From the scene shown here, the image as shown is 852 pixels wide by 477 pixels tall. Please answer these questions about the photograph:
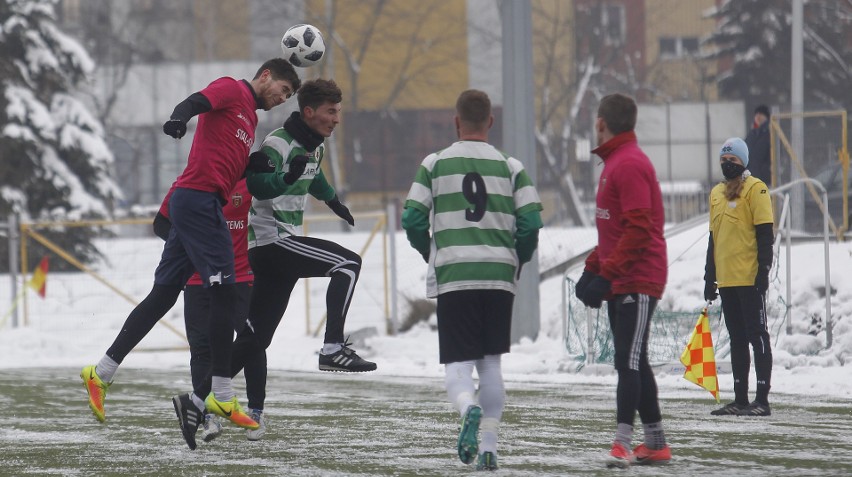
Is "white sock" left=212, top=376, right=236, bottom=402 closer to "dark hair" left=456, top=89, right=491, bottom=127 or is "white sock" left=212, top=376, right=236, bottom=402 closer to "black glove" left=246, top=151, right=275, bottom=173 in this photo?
"black glove" left=246, top=151, right=275, bottom=173

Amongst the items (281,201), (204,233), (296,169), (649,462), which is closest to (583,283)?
(649,462)

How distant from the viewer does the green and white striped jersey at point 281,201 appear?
26.1 ft

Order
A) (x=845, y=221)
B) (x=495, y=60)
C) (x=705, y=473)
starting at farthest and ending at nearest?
(x=495, y=60), (x=845, y=221), (x=705, y=473)

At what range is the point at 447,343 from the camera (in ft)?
22.7

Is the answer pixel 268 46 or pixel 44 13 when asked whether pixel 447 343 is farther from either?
pixel 268 46

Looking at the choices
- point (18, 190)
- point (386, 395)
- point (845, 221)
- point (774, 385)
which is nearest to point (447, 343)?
point (386, 395)

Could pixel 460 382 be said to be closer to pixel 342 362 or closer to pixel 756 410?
pixel 342 362

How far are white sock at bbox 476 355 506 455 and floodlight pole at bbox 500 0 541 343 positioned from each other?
9087 millimetres

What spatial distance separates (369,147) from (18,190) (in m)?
20.7

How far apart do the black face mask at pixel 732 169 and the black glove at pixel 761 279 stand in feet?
2.10

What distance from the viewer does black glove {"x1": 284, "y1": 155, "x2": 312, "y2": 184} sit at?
25.1ft

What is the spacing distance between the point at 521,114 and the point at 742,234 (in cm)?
677

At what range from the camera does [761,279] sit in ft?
31.1

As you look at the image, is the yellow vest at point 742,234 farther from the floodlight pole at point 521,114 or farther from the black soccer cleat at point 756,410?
the floodlight pole at point 521,114
